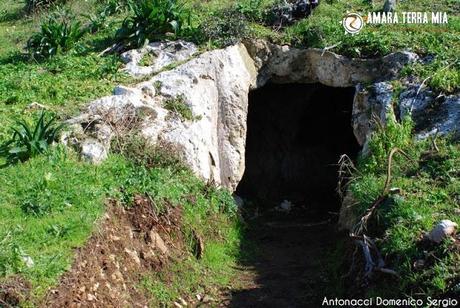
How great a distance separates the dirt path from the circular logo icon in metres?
3.88

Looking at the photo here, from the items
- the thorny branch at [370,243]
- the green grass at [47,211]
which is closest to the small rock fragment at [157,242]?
the green grass at [47,211]

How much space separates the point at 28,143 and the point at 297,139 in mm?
8578

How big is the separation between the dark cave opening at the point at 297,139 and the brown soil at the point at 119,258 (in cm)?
632

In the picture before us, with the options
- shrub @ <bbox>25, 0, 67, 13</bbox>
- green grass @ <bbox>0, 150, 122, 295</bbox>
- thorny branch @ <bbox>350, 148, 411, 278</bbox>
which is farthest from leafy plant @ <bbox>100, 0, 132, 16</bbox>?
thorny branch @ <bbox>350, 148, 411, 278</bbox>

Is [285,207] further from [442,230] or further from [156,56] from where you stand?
[442,230]

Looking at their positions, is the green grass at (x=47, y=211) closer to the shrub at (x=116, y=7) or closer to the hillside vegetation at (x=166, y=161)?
the hillside vegetation at (x=166, y=161)

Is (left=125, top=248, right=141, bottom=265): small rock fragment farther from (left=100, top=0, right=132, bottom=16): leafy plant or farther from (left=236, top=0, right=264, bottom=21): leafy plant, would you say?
(left=100, top=0, right=132, bottom=16): leafy plant

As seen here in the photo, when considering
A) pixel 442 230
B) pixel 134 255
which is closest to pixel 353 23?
pixel 442 230

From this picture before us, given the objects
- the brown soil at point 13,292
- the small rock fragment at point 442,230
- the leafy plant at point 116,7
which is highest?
the leafy plant at point 116,7

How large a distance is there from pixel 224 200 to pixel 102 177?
2757 millimetres

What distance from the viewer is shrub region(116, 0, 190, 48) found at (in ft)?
42.6

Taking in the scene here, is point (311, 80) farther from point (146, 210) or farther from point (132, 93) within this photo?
point (146, 210)

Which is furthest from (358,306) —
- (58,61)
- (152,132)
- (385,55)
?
(58,61)

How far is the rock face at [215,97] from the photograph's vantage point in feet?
35.3
